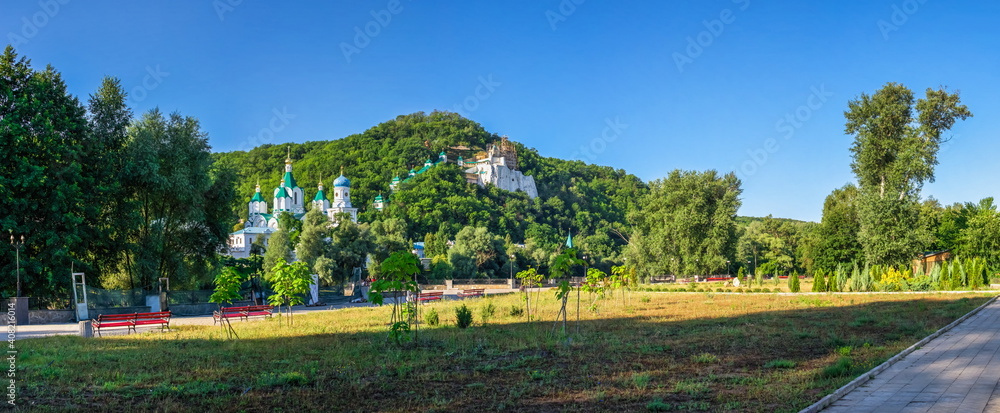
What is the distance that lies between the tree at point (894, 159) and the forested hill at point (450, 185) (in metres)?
46.7

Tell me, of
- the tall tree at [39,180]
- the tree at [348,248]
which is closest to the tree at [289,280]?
the tall tree at [39,180]

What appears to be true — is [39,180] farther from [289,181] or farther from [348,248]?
[289,181]

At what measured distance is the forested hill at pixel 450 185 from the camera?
106m

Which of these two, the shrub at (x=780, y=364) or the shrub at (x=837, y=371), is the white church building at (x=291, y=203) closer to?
the shrub at (x=780, y=364)

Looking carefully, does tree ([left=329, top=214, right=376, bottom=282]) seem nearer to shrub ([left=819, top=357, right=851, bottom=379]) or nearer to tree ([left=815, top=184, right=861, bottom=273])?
tree ([left=815, top=184, right=861, bottom=273])

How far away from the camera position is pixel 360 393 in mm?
8125

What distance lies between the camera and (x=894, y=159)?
1570 inches

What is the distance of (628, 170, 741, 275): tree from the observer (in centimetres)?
5197

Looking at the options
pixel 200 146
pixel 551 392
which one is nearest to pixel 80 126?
pixel 200 146

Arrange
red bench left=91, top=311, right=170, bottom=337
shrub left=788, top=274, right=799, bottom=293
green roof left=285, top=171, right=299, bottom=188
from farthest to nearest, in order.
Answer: green roof left=285, top=171, right=299, bottom=188 → shrub left=788, top=274, right=799, bottom=293 → red bench left=91, top=311, right=170, bottom=337

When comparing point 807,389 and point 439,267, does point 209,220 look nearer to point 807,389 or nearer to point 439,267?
point 807,389

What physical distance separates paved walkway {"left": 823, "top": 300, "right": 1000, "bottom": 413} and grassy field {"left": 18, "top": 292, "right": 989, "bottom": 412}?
440 millimetres

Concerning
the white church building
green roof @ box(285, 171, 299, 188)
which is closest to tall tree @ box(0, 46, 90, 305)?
the white church building

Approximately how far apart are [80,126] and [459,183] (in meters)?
97.7
